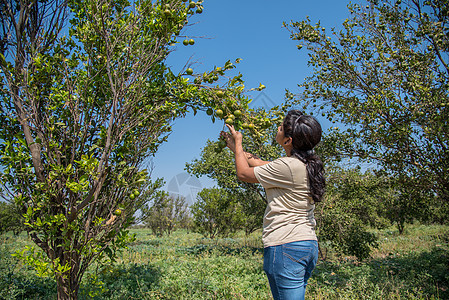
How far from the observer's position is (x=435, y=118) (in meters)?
4.81

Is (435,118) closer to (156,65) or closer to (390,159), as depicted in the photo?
(390,159)

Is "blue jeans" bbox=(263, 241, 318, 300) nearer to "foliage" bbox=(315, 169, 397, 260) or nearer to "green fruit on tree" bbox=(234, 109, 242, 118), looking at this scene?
"green fruit on tree" bbox=(234, 109, 242, 118)

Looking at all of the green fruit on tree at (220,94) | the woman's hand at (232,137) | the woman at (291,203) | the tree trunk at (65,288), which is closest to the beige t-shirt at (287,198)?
the woman at (291,203)

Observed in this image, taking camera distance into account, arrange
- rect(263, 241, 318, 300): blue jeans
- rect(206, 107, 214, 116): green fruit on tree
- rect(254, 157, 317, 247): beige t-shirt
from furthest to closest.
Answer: rect(206, 107, 214, 116): green fruit on tree < rect(254, 157, 317, 247): beige t-shirt < rect(263, 241, 318, 300): blue jeans

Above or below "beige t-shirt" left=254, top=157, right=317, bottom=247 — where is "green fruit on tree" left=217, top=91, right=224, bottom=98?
above

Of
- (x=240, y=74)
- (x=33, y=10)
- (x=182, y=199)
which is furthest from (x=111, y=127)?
(x=182, y=199)

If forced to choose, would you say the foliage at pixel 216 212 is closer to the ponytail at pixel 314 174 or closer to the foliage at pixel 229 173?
the foliage at pixel 229 173

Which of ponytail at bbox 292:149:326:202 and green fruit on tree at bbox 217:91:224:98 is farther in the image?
green fruit on tree at bbox 217:91:224:98

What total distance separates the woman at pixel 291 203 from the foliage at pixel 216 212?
13.0 meters

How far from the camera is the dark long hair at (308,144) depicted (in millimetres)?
1899

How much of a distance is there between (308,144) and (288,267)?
831mm

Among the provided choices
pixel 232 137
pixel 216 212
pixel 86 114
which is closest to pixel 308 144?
pixel 232 137

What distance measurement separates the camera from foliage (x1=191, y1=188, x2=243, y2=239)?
49.9 ft

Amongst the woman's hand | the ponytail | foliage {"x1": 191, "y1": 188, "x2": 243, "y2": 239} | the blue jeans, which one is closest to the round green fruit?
the woman's hand
